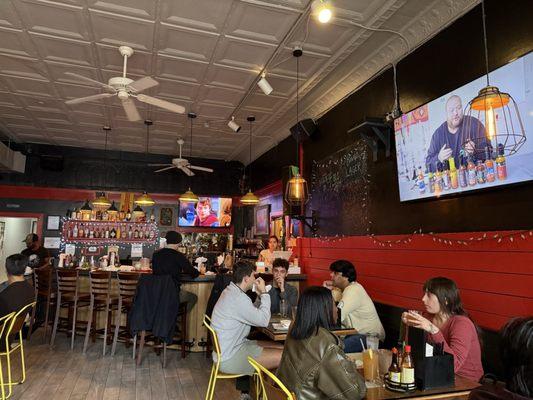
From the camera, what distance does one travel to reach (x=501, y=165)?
296 cm

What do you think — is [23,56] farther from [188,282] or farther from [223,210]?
[223,210]

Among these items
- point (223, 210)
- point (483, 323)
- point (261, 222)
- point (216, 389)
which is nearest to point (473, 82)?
point (483, 323)

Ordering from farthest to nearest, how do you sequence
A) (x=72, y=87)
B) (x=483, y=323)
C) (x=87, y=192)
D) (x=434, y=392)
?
(x=87, y=192)
(x=72, y=87)
(x=483, y=323)
(x=434, y=392)

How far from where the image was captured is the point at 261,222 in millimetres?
9141

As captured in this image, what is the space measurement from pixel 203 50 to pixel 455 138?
3213 millimetres

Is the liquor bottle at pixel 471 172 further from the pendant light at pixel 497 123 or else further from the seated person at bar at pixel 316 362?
the seated person at bar at pixel 316 362

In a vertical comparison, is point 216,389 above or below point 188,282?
below

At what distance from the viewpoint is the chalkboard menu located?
16.6 feet

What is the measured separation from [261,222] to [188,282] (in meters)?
3.79

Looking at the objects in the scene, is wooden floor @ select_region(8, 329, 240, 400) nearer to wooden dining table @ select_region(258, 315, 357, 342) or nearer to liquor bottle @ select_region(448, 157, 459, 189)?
wooden dining table @ select_region(258, 315, 357, 342)

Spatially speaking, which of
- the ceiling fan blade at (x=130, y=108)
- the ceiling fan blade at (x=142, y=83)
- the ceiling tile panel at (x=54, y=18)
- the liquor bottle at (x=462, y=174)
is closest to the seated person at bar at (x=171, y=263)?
the ceiling fan blade at (x=130, y=108)

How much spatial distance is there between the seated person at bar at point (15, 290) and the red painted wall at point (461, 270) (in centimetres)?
389

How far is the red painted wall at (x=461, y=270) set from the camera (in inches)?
113

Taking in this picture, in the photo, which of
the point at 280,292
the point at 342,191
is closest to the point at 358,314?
the point at 280,292
